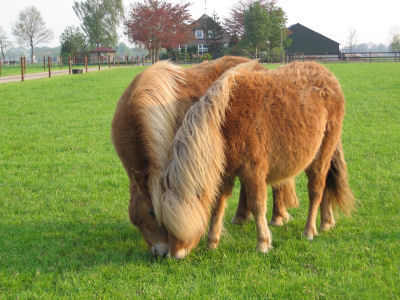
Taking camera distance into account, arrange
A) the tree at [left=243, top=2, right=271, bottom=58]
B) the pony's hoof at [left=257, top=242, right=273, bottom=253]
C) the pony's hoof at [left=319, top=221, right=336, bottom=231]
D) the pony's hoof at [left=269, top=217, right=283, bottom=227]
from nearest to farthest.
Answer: the pony's hoof at [left=257, top=242, right=273, bottom=253] < the pony's hoof at [left=319, top=221, right=336, bottom=231] < the pony's hoof at [left=269, top=217, right=283, bottom=227] < the tree at [left=243, top=2, right=271, bottom=58]

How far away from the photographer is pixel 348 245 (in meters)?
4.50

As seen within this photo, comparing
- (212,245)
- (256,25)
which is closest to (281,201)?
(212,245)

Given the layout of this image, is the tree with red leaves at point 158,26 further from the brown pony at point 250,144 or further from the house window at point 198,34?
the brown pony at point 250,144

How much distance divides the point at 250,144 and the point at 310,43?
67868mm

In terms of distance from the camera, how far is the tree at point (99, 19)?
84812mm

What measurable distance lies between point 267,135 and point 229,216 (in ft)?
6.41

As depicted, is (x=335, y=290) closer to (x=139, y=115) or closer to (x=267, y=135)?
(x=267, y=135)

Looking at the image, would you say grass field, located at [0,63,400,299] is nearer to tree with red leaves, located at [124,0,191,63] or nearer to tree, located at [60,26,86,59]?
tree with red leaves, located at [124,0,191,63]

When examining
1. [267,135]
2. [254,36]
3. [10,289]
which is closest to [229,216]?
[267,135]

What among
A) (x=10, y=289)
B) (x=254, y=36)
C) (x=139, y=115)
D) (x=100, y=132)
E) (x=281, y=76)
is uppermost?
(x=254, y=36)

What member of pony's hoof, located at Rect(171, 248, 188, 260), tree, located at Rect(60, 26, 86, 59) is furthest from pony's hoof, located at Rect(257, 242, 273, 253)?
tree, located at Rect(60, 26, 86, 59)

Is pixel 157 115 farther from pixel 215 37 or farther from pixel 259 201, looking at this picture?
pixel 215 37

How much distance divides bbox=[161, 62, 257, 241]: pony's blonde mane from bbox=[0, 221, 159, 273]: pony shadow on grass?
0.74 m

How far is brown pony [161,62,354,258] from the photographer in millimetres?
3850
